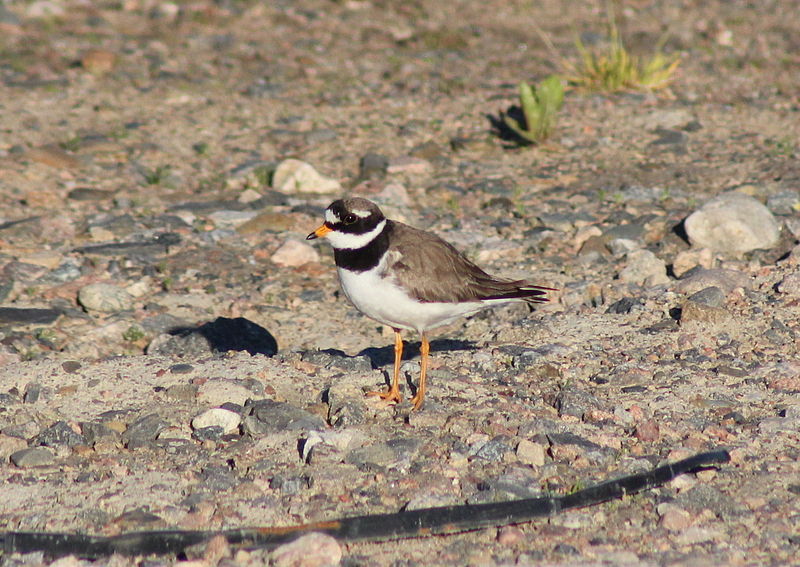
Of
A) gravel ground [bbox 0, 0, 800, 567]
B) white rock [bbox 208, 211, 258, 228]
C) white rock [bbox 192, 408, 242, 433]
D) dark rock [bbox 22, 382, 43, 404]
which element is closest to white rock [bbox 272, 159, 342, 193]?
gravel ground [bbox 0, 0, 800, 567]

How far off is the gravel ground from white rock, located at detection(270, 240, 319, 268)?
0.04 m


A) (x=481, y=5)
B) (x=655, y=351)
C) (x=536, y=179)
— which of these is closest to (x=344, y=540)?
(x=655, y=351)

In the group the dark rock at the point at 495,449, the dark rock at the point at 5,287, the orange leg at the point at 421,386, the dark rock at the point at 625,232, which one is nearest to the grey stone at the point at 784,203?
the dark rock at the point at 625,232

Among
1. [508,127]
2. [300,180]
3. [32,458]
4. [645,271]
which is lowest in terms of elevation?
[508,127]

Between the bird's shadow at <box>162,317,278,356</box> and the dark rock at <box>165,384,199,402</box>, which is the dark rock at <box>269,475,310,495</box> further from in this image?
the bird's shadow at <box>162,317,278,356</box>

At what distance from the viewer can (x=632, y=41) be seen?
42.1ft

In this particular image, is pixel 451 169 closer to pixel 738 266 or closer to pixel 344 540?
pixel 738 266

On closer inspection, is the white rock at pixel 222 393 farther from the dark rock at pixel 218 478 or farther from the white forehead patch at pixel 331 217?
the white forehead patch at pixel 331 217

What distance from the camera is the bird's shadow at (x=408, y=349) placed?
5.97 meters

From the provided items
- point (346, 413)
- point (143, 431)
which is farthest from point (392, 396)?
point (143, 431)

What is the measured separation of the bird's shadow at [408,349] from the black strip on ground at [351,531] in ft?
6.51

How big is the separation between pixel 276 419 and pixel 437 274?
1.20m

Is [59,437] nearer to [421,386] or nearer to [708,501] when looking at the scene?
[421,386]

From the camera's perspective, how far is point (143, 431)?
478 cm
